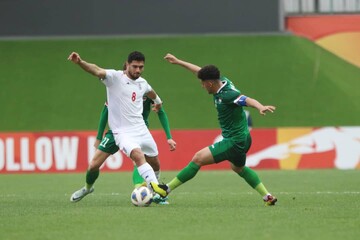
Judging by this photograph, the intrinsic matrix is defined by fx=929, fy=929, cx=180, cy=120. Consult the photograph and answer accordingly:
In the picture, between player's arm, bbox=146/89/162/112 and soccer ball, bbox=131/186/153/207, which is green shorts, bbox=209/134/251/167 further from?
player's arm, bbox=146/89/162/112

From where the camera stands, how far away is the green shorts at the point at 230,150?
13.2 meters

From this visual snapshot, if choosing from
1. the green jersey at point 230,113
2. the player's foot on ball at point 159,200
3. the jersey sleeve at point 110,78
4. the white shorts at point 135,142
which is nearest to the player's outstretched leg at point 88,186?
the white shorts at point 135,142

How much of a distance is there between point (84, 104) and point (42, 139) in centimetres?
853

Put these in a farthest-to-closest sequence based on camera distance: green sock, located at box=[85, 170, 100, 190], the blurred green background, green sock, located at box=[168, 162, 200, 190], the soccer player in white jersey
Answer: the blurred green background < green sock, located at box=[85, 170, 100, 190] < the soccer player in white jersey < green sock, located at box=[168, 162, 200, 190]

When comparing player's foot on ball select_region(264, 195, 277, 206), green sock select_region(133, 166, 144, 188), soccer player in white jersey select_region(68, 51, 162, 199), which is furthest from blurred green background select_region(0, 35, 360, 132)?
player's foot on ball select_region(264, 195, 277, 206)

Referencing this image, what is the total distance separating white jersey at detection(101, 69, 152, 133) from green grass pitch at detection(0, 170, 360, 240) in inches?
46.3

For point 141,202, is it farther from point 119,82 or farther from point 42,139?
point 42,139

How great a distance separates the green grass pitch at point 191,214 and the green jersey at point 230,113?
1.04 metres

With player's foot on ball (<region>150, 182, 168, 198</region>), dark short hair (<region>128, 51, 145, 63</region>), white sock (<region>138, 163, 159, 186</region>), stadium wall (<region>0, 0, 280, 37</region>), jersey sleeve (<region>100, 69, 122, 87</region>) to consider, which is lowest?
stadium wall (<region>0, 0, 280, 37</region>)

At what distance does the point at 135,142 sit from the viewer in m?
13.5

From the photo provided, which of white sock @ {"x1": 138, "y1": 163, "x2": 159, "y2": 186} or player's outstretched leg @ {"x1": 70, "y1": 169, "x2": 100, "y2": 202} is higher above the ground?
white sock @ {"x1": 138, "y1": 163, "x2": 159, "y2": 186}

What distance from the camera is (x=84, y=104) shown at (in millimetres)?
34812

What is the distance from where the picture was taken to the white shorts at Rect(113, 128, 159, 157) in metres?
13.4

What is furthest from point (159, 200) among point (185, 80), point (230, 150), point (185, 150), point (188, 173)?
point (185, 80)
